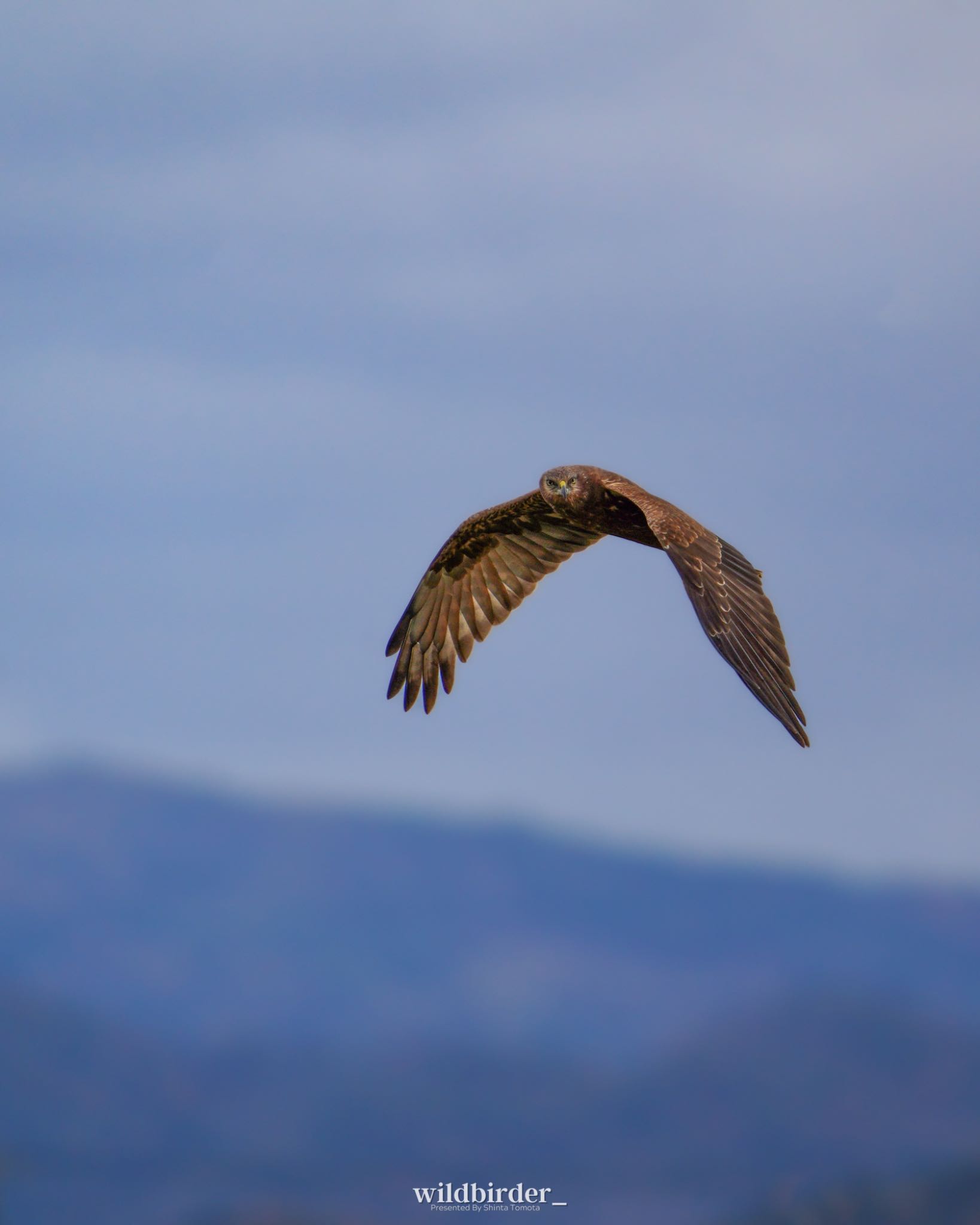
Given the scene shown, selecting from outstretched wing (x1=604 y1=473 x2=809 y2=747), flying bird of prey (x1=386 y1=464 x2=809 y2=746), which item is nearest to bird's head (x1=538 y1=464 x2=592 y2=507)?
flying bird of prey (x1=386 y1=464 x2=809 y2=746)

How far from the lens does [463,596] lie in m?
18.1

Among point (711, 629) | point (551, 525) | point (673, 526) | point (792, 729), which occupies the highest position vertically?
point (551, 525)

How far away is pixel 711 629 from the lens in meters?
12.5

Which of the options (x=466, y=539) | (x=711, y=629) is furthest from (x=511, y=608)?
(x=711, y=629)

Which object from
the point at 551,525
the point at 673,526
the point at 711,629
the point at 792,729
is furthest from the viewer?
the point at 551,525

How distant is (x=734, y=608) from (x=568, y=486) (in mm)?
3013

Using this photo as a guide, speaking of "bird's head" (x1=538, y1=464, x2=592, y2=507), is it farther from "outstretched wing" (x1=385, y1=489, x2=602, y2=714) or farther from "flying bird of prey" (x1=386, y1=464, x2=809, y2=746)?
"outstretched wing" (x1=385, y1=489, x2=602, y2=714)

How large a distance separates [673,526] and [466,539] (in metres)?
4.45

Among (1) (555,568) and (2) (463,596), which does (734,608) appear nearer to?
(1) (555,568)

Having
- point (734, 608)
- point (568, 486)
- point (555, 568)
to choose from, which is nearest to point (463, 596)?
point (555, 568)

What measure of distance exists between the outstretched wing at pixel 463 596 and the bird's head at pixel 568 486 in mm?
2211

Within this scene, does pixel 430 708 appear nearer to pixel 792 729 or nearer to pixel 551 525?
pixel 551 525

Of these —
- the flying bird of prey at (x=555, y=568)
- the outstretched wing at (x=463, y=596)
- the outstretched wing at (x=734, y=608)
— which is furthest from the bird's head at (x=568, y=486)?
the outstretched wing at (x=463, y=596)

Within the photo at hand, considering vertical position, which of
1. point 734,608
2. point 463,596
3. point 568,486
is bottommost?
point 734,608
